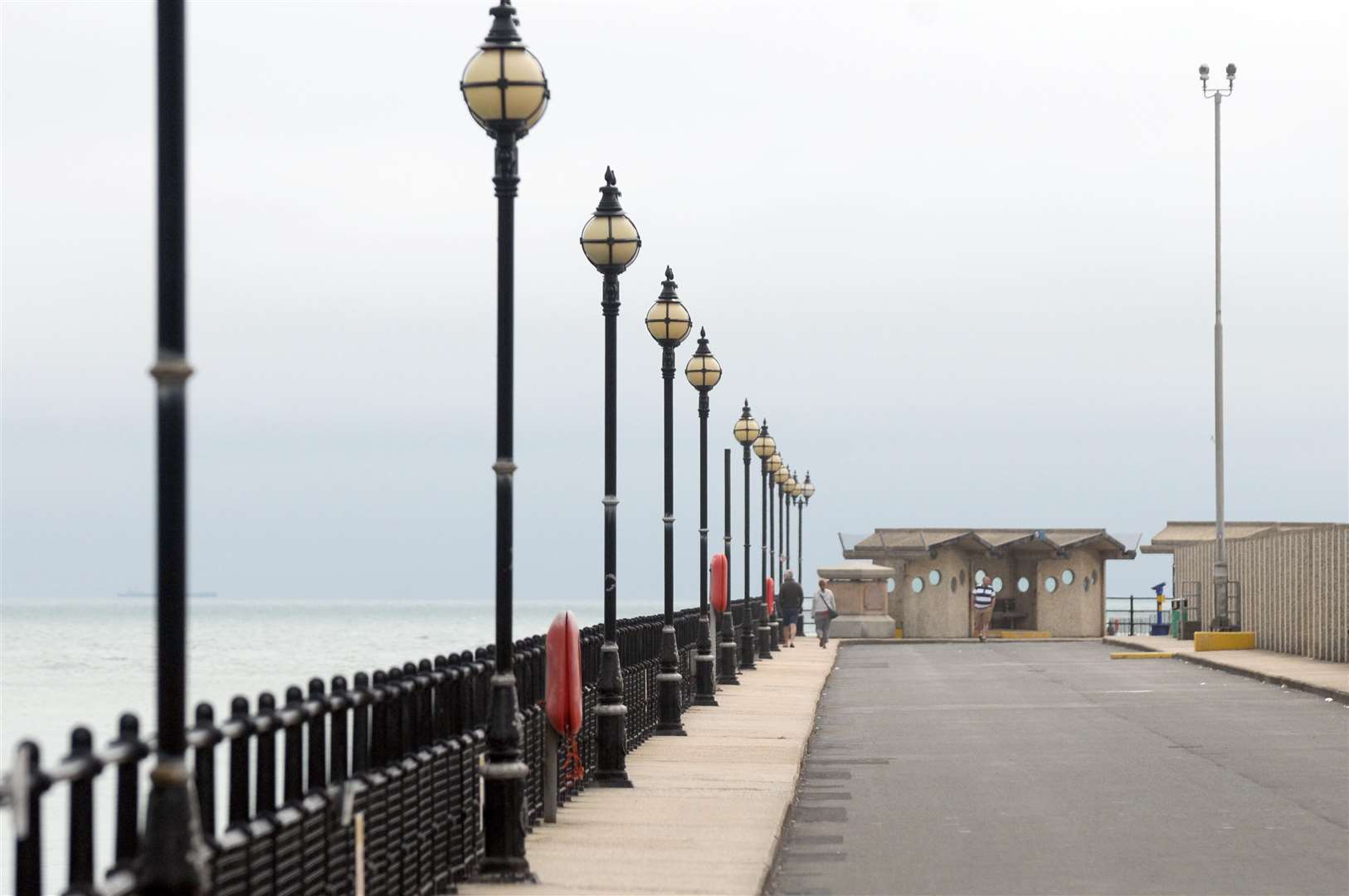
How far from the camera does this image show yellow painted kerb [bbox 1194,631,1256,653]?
48.2m

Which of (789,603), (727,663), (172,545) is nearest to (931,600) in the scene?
(789,603)

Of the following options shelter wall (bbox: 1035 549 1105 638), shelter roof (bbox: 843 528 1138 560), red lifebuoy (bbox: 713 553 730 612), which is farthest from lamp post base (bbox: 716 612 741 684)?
shelter wall (bbox: 1035 549 1105 638)

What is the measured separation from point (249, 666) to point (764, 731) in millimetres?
87281

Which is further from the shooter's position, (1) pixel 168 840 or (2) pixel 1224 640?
(2) pixel 1224 640

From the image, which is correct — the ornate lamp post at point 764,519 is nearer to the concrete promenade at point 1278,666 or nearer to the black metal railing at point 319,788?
the concrete promenade at point 1278,666

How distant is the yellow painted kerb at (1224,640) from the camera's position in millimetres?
48156

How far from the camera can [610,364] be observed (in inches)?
747

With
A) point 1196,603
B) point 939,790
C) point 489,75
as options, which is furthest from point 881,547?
point 489,75

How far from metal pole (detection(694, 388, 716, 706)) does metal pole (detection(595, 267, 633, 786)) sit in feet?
36.4

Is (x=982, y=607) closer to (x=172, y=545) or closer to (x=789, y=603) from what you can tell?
(x=789, y=603)

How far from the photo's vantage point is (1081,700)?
31.2 metres

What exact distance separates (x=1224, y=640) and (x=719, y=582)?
57.5ft

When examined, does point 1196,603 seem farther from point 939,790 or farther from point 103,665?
point 103,665

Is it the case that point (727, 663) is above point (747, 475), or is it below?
below
